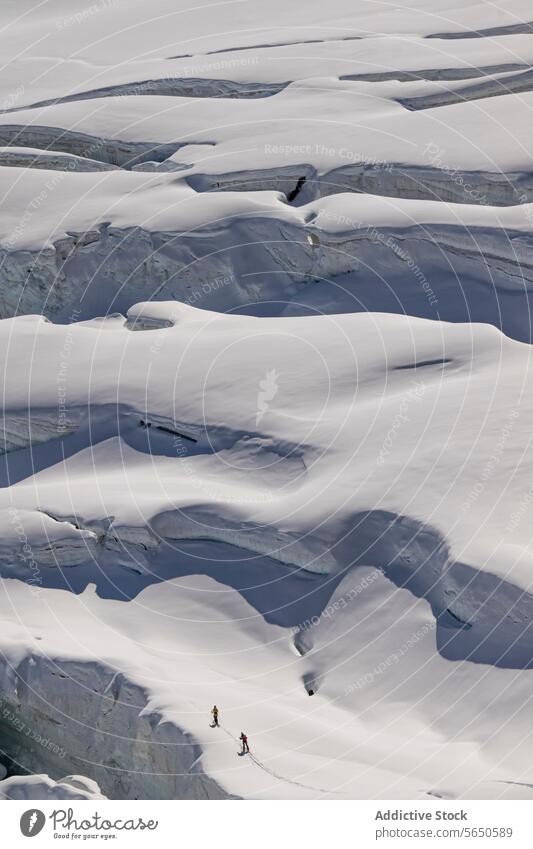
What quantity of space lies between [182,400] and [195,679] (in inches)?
431

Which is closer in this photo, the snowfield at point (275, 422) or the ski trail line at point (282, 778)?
the ski trail line at point (282, 778)

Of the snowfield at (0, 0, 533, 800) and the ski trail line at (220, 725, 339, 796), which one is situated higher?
the snowfield at (0, 0, 533, 800)

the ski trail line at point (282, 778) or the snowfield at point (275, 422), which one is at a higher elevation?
the snowfield at point (275, 422)

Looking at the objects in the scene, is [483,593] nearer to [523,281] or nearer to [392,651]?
[392,651]

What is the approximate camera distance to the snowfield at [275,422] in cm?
3491

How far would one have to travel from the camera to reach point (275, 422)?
4266 centimetres

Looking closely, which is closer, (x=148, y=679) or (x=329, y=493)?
(x=148, y=679)

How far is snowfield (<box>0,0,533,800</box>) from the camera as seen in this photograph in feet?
115

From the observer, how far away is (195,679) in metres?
35.9

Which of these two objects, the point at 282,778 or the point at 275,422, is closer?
the point at 282,778

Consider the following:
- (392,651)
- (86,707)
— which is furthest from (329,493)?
(86,707)

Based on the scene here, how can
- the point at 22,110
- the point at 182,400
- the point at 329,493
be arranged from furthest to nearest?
the point at 22,110
the point at 182,400
the point at 329,493

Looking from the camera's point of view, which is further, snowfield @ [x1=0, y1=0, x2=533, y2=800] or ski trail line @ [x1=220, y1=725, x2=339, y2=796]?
snowfield @ [x1=0, y1=0, x2=533, y2=800]

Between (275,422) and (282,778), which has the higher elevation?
(275,422)
